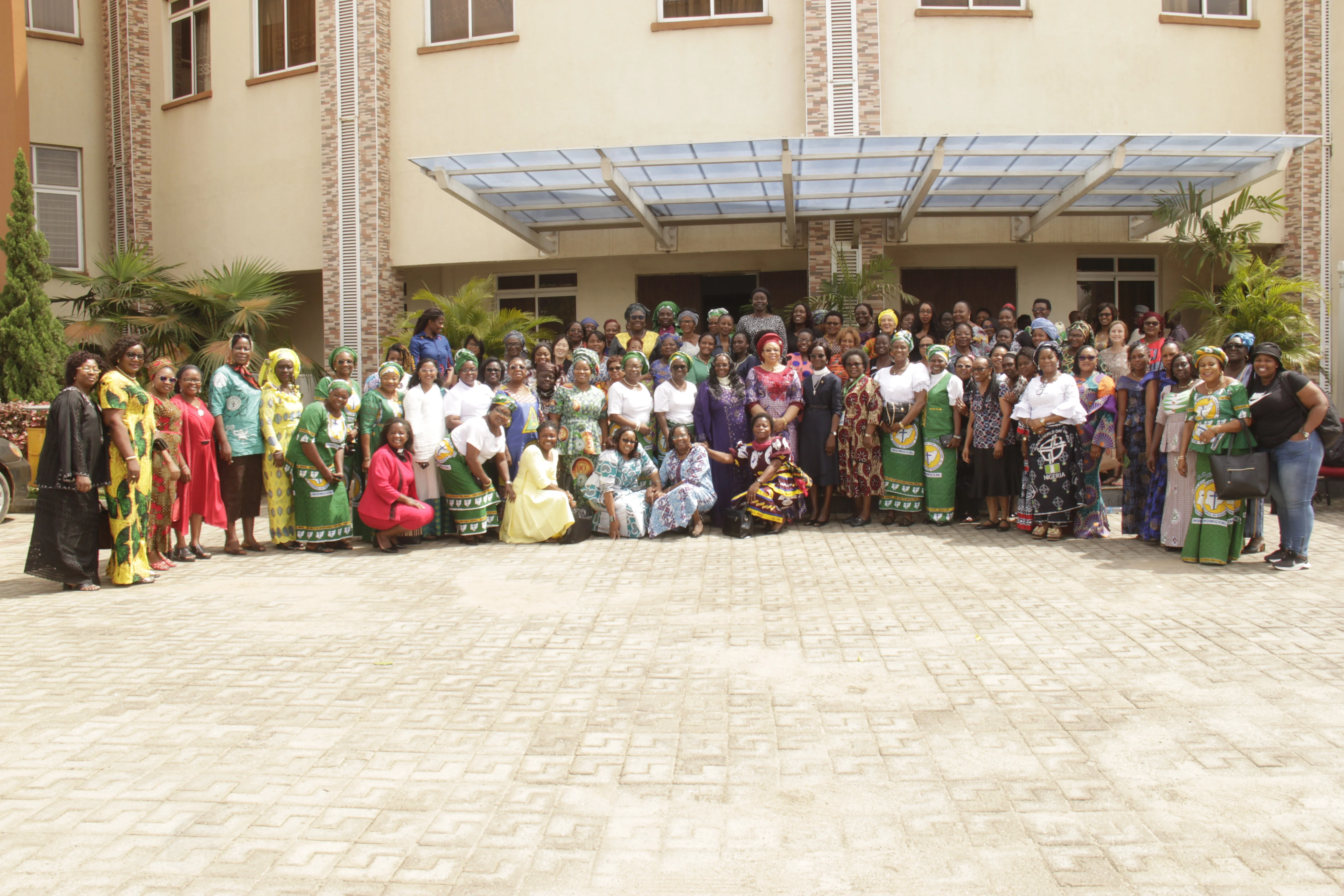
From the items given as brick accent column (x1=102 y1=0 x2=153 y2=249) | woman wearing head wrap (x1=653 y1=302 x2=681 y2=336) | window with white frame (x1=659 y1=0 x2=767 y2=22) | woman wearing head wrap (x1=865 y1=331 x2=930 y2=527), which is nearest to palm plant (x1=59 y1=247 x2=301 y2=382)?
brick accent column (x1=102 y1=0 x2=153 y2=249)

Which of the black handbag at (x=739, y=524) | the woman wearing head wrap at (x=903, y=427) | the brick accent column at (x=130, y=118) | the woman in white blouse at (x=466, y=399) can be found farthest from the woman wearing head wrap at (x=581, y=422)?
the brick accent column at (x=130, y=118)

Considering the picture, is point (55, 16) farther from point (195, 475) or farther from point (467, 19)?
point (195, 475)

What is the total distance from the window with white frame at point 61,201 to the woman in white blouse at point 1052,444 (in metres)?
15.8

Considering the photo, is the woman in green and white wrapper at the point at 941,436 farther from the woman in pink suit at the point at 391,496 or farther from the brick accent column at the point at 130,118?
the brick accent column at the point at 130,118

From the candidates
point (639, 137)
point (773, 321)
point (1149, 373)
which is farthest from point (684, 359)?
point (639, 137)

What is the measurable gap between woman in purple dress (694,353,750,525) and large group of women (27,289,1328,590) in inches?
0.8

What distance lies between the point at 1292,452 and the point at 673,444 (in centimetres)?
491

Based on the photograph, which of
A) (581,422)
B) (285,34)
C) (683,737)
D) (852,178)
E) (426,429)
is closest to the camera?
(683,737)

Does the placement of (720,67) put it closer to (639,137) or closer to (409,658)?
(639,137)

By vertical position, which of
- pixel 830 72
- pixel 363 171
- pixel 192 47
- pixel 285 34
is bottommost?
pixel 363 171

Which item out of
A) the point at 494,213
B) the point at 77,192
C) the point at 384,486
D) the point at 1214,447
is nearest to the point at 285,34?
the point at 77,192

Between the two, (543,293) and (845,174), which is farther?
(543,293)

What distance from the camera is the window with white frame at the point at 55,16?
16797 millimetres

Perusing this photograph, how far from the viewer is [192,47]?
55.1 ft
